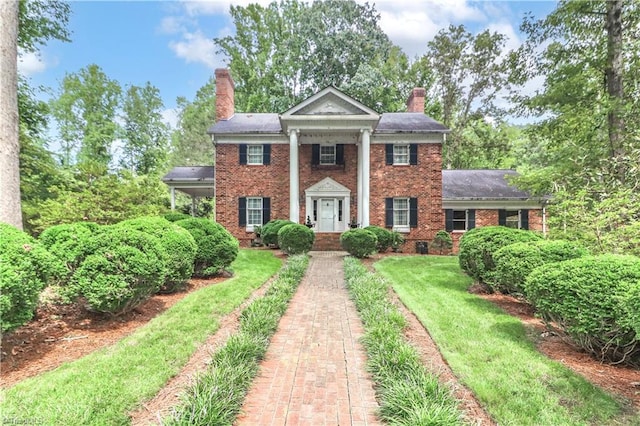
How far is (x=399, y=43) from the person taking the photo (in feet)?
91.6

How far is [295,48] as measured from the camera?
1065 inches

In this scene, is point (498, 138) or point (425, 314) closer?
point (425, 314)

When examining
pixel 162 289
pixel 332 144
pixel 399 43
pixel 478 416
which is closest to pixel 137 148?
pixel 332 144

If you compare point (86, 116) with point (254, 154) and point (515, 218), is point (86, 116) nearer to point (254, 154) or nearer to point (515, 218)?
point (254, 154)

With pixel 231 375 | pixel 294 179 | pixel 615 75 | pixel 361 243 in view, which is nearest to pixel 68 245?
pixel 231 375

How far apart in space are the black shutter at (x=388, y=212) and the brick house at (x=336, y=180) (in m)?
0.05

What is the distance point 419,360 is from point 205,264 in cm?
620

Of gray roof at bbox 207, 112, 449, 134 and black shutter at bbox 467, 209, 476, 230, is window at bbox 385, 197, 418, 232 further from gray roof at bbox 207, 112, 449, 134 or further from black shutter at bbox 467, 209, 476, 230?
gray roof at bbox 207, 112, 449, 134

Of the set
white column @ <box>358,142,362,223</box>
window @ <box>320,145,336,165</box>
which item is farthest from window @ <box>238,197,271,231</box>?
white column @ <box>358,142,362,223</box>

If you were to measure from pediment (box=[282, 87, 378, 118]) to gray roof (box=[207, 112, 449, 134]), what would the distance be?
1589 millimetres

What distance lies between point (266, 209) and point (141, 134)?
20.0 m

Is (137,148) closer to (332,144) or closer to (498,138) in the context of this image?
(332,144)

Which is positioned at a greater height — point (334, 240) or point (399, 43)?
point (399, 43)

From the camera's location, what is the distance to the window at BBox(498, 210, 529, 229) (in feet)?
57.4
